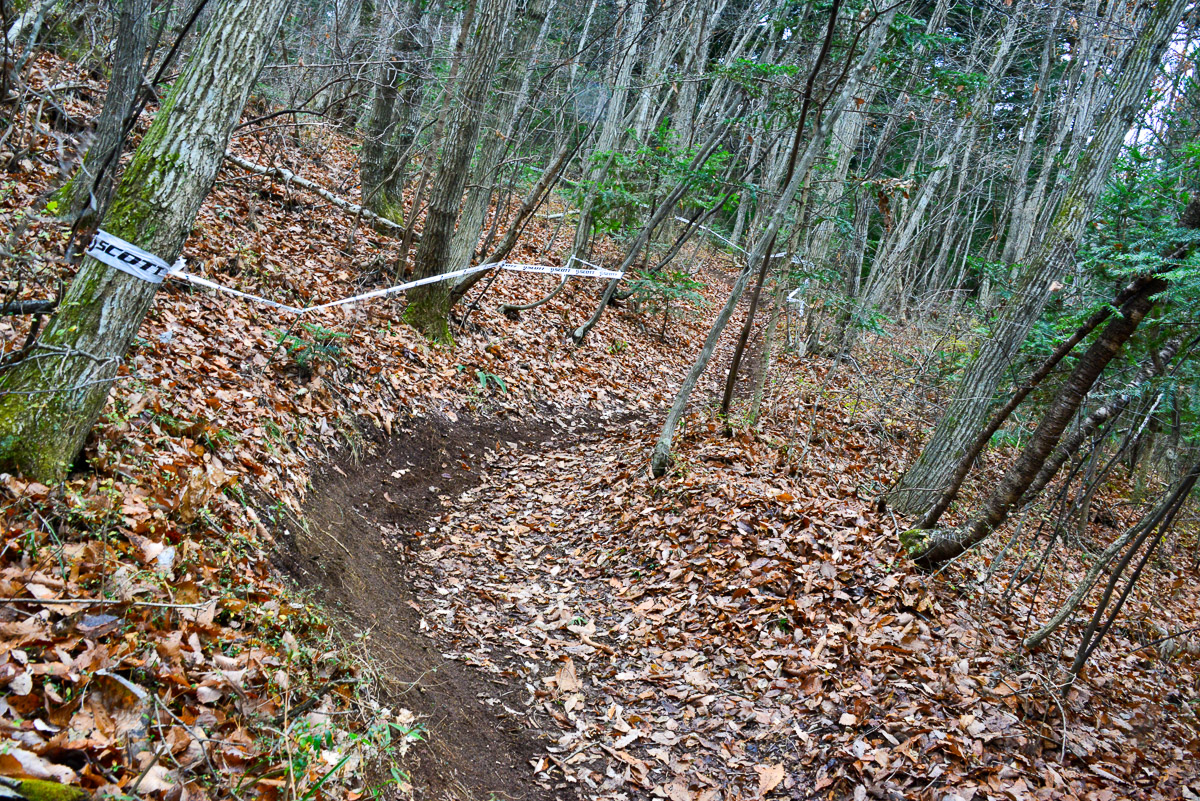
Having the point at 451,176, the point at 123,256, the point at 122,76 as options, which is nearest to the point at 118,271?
the point at 123,256

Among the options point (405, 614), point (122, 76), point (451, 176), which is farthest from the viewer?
point (451, 176)

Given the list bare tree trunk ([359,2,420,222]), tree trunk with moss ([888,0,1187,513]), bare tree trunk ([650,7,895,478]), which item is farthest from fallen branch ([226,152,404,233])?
tree trunk with moss ([888,0,1187,513])

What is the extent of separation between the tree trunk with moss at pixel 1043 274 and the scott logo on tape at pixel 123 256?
6145mm

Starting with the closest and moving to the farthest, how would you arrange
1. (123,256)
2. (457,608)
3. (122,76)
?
(123,256)
(457,608)
(122,76)

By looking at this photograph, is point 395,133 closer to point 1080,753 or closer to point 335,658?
point 335,658

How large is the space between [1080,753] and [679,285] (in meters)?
10.2

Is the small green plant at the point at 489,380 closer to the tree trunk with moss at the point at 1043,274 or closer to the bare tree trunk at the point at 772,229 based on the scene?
the bare tree trunk at the point at 772,229

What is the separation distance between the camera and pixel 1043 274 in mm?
5605

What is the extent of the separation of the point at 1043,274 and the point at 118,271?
664cm

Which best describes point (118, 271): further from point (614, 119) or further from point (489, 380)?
point (614, 119)

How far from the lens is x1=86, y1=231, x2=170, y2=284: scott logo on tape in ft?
10.3

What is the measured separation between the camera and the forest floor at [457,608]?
282 cm

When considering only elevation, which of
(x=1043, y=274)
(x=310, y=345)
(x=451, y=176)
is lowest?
(x=310, y=345)

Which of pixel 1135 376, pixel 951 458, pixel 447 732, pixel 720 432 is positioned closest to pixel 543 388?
pixel 720 432
